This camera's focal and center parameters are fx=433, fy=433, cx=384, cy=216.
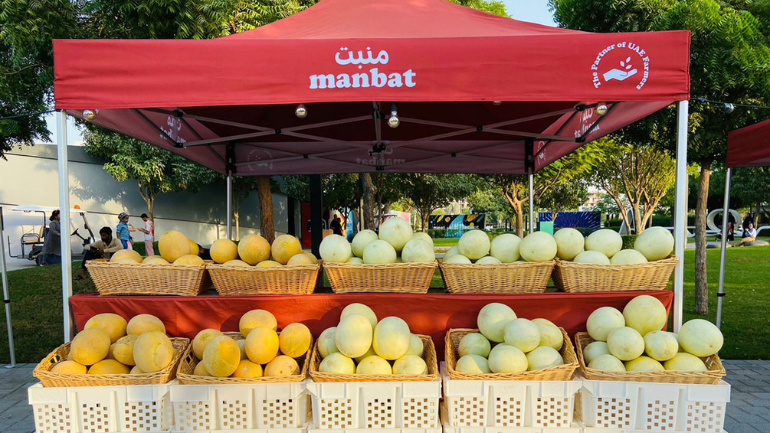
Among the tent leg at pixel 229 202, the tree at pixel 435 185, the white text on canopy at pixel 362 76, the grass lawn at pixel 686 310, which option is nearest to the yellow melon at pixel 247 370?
the grass lawn at pixel 686 310

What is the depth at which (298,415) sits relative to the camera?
2.37 meters

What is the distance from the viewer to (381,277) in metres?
2.76

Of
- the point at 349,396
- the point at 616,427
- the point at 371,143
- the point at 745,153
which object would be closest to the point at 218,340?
the point at 349,396

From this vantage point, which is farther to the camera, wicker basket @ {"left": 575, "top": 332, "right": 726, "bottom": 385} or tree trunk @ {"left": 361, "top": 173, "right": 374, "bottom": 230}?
tree trunk @ {"left": 361, "top": 173, "right": 374, "bottom": 230}

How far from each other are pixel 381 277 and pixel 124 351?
1540mm

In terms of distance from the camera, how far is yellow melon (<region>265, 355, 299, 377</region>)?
239 cm

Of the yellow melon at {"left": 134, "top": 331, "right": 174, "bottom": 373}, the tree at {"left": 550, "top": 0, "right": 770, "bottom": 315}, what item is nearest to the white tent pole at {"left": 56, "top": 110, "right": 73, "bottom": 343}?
the yellow melon at {"left": 134, "top": 331, "right": 174, "bottom": 373}

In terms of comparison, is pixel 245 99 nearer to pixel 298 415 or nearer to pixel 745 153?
pixel 298 415

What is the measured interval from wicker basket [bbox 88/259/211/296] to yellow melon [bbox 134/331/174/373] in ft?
1.40

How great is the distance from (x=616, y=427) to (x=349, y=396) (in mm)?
1445

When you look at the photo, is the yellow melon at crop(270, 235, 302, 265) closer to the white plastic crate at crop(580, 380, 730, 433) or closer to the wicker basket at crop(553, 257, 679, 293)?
the wicker basket at crop(553, 257, 679, 293)

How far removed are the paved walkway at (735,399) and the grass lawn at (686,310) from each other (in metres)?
0.42

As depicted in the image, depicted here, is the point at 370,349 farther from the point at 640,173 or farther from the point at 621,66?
the point at 640,173

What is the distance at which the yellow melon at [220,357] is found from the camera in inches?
91.0
